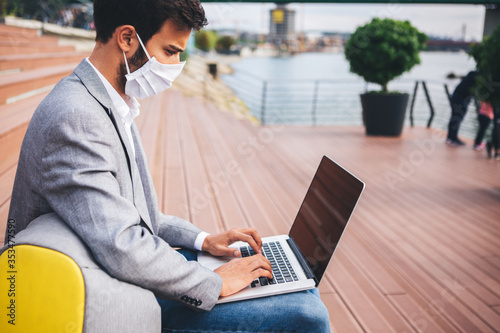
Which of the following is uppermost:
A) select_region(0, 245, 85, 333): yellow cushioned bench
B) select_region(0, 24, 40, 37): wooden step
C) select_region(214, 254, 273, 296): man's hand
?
select_region(0, 24, 40, 37): wooden step

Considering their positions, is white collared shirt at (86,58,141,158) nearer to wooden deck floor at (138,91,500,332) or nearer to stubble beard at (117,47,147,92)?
stubble beard at (117,47,147,92)

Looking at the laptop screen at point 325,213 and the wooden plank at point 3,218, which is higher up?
the laptop screen at point 325,213

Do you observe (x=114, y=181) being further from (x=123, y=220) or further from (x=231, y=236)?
(x=231, y=236)

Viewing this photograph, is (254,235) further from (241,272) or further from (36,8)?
(36,8)

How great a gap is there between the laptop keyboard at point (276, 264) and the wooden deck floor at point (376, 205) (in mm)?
578

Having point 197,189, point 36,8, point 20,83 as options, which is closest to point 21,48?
point 20,83

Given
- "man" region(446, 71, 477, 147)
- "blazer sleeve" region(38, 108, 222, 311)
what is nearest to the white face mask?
"blazer sleeve" region(38, 108, 222, 311)

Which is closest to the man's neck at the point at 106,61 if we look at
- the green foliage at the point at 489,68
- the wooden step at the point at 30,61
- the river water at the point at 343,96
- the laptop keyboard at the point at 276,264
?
the laptop keyboard at the point at 276,264

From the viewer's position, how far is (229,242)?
138 centimetres

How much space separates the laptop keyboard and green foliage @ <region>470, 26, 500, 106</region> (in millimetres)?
2935

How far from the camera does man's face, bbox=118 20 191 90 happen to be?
3.64 ft

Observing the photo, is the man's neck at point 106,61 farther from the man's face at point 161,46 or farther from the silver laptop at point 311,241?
the silver laptop at point 311,241

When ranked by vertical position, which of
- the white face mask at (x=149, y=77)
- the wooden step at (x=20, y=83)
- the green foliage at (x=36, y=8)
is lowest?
the wooden step at (x=20, y=83)

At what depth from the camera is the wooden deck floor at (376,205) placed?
6.48 ft
